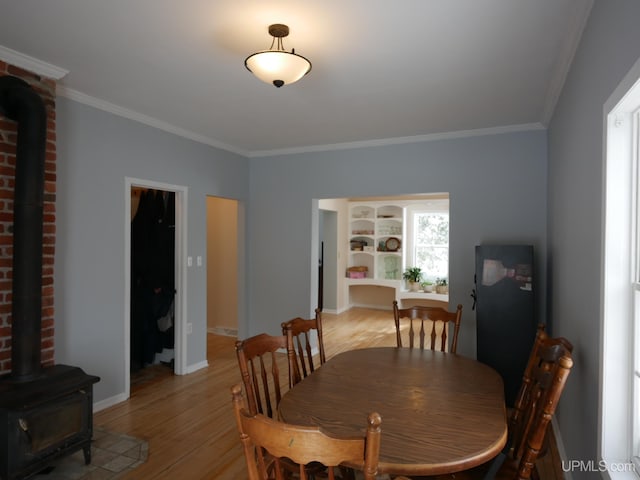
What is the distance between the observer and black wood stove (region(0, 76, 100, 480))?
2.30m

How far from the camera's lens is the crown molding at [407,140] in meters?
3.90

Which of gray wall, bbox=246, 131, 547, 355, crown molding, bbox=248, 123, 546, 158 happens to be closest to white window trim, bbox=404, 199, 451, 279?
gray wall, bbox=246, 131, 547, 355

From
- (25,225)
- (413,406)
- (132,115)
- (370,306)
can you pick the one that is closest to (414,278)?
(370,306)

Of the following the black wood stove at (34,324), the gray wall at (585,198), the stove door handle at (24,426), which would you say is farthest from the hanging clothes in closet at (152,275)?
the gray wall at (585,198)

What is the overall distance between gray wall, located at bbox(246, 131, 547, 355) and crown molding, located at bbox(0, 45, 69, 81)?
2.69m

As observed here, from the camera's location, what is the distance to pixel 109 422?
3.11 m

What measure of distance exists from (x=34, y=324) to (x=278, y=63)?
86.2 inches

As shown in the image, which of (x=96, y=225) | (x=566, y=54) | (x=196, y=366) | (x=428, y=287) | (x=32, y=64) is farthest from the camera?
(x=428, y=287)

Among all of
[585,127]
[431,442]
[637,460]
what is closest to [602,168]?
[585,127]

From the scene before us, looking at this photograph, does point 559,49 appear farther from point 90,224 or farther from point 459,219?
point 90,224

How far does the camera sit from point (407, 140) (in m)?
4.37

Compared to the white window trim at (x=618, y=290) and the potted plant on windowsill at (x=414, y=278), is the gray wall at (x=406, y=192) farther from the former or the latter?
the potted plant on windowsill at (x=414, y=278)

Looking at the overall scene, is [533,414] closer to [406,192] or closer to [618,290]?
[618,290]

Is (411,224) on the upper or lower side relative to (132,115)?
lower
